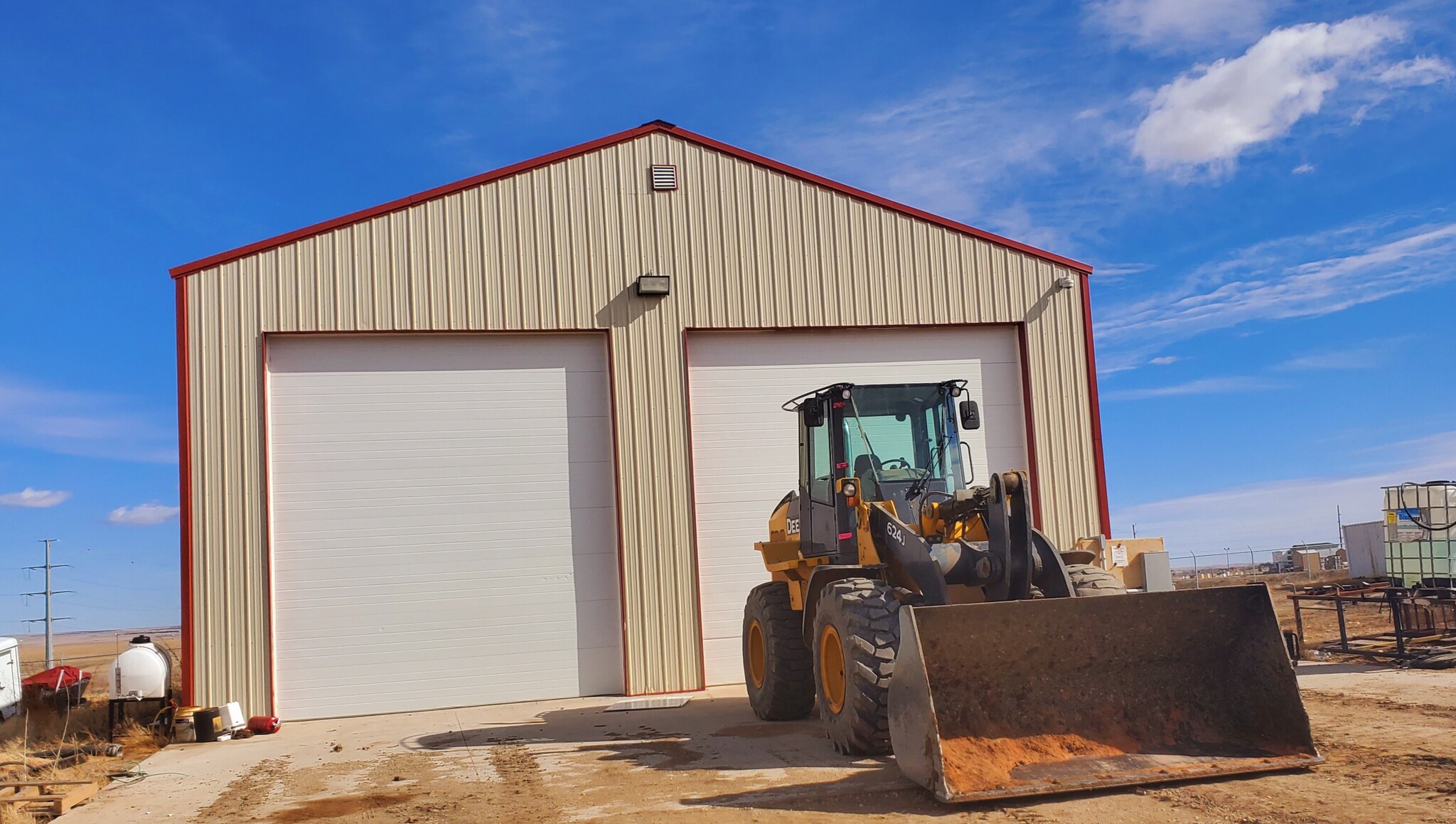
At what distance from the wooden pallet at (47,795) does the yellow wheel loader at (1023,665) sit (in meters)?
6.22

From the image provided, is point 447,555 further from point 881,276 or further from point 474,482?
point 881,276

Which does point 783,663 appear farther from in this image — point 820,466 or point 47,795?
point 47,795

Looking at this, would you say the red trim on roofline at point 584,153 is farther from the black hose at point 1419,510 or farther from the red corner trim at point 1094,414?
the black hose at point 1419,510

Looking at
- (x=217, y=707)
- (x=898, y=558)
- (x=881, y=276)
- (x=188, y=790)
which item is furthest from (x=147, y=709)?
(x=881, y=276)

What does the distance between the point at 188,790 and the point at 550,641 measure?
19.0 feet

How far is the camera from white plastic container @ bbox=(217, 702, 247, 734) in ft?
43.7

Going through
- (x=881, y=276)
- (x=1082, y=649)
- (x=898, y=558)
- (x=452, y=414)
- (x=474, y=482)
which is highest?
(x=881, y=276)

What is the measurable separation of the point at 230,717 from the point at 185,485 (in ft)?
9.73

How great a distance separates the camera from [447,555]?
14.9 m

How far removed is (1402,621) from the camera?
52.4 feet

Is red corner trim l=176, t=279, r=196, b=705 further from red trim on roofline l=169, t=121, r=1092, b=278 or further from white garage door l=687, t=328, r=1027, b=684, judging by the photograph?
white garage door l=687, t=328, r=1027, b=684

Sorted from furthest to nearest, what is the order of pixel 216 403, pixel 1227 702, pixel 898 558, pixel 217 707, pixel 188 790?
pixel 216 403 < pixel 217 707 < pixel 188 790 < pixel 898 558 < pixel 1227 702

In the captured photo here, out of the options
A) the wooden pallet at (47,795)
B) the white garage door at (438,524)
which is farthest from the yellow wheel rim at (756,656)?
the wooden pallet at (47,795)

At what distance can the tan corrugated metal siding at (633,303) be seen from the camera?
47.1 ft
